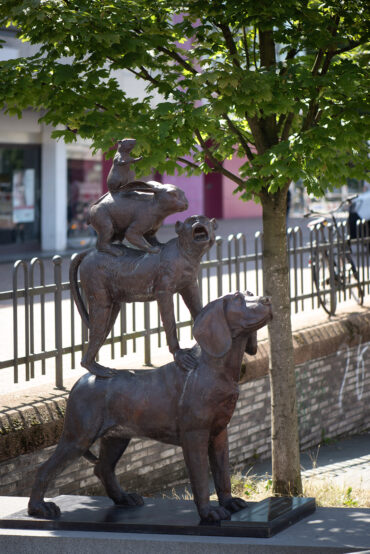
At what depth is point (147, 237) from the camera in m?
5.00

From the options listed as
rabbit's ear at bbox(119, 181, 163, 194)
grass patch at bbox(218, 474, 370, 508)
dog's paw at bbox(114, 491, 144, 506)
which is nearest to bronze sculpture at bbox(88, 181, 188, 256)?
rabbit's ear at bbox(119, 181, 163, 194)

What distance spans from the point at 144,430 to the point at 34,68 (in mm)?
2887

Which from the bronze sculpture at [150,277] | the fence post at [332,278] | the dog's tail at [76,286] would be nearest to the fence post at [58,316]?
the dog's tail at [76,286]

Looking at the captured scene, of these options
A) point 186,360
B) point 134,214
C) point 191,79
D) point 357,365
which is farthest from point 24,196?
point 186,360

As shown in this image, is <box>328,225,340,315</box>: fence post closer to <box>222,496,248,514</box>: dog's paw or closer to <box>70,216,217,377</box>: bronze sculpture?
<box>70,216,217,377</box>: bronze sculpture

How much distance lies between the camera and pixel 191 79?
6.48 meters

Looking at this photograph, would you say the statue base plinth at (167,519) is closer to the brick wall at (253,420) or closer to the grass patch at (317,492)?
the brick wall at (253,420)

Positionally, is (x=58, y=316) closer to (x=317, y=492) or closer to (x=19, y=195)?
(x=317, y=492)

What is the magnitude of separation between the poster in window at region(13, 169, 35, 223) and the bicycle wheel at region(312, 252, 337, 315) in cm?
1171

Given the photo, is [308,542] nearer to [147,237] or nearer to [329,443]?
[147,237]

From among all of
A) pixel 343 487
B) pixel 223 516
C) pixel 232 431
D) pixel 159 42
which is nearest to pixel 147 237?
pixel 223 516

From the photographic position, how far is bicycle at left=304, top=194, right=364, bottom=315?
1113cm

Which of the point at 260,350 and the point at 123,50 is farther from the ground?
the point at 123,50

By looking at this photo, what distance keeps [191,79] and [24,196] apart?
53.3 feet
